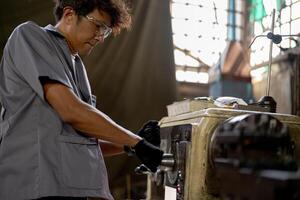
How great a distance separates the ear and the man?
0.11 metres

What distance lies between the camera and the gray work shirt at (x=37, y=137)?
1158 millimetres

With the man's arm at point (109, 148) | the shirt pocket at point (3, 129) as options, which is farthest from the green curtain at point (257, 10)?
the shirt pocket at point (3, 129)

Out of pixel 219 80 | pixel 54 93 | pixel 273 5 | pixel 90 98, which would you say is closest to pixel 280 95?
pixel 219 80

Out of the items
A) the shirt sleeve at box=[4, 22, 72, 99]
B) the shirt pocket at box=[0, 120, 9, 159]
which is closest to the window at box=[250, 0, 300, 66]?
the shirt sleeve at box=[4, 22, 72, 99]

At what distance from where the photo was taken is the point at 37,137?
117 cm

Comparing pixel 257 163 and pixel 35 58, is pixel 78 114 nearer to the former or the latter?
pixel 35 58

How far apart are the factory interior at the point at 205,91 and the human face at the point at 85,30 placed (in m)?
0.46

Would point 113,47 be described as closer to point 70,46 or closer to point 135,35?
point 135,35

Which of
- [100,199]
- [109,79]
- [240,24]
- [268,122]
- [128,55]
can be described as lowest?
[100,199]

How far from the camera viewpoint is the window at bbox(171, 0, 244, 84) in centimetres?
391

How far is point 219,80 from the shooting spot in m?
3.50

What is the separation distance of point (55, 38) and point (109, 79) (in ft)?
5.00

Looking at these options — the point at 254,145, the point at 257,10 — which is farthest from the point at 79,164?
the point at 257,10

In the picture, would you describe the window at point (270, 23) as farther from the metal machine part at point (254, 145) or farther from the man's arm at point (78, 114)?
the metal machine part at point (254, 145)
